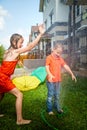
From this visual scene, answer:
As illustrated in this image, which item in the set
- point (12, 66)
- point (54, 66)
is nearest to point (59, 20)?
point (54, 66)

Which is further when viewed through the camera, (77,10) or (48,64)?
(77,10)

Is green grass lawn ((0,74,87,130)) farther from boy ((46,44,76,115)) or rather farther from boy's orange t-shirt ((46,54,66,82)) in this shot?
boy's orange t-shirt ((46,54,66,82))

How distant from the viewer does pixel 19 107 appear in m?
4.96

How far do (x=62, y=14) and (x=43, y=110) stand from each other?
22.1 meters

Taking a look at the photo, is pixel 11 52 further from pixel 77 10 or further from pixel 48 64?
pixel 77 10

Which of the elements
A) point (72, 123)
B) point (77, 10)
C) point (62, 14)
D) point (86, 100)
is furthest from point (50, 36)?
point (72, 123)

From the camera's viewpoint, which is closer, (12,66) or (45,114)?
(12,66)

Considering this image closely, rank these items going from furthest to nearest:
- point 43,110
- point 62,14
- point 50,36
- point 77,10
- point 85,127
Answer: point 50,36 < point 62,14 < point 77,10 < point 43,110 < point 85,127

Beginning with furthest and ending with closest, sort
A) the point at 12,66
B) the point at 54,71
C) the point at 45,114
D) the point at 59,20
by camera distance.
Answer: the point at 59,20 → the point at 45,114 → the point at 54,71 → the point at 12,66

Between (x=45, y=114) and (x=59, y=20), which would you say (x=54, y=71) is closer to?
(x=45, y=114)

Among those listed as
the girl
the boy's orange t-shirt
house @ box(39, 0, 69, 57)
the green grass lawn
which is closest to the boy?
the boy's orange t-shirt

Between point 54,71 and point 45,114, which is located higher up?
point 54,71

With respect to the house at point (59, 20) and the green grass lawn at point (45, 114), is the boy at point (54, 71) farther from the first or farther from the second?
the house at point (59, 20)

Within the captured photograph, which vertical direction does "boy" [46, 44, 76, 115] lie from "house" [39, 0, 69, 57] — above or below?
below
